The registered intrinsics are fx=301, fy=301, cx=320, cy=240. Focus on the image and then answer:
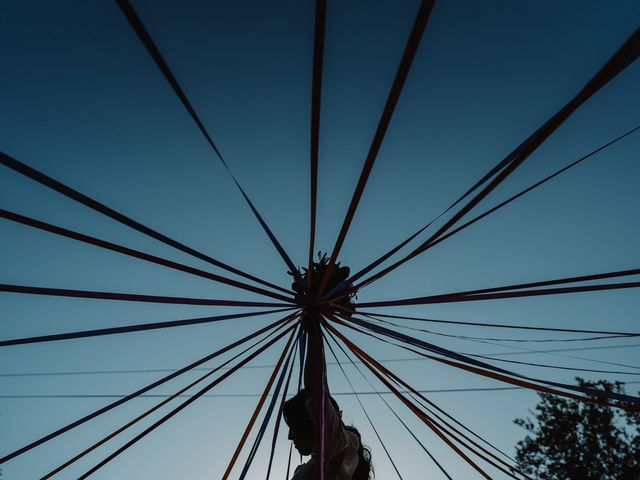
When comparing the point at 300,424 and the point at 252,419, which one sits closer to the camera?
the point at 300,424

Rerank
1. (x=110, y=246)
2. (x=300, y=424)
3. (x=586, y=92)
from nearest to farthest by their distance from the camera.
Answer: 1. (x=586, y=92)
2. (x=110, y=246)
3. (x=300, y=424)

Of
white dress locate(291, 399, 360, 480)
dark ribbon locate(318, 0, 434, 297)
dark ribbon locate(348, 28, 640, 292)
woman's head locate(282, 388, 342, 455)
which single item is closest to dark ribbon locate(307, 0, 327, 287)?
dark ribbon locate(318, 0, 434, 297)

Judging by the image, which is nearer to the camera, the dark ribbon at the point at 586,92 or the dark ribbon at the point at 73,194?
the dark ribbon at the point at 586,92

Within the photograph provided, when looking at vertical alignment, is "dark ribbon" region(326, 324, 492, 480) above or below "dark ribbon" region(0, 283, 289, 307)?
below

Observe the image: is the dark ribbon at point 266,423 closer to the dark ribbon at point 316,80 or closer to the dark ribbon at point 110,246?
the dark ribbon at point 110,246

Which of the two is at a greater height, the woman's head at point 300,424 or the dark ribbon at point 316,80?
the dark ribbon at point 316,80

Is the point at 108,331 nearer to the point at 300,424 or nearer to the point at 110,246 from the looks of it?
the point at 110,246

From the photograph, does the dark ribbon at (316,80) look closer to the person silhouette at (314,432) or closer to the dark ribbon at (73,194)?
the dark ribbon at (73,194)

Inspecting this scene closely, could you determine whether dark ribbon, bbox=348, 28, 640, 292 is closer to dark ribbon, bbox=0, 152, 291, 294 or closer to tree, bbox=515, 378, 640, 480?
dark ribbon, bbox=0, 152, 291, 294

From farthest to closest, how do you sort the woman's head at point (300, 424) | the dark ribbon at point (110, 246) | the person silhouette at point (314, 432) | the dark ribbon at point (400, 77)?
the woman's head at point (300, 424), the person silhouette at point (314, 432), the dark ribbon at point (110, 246), the dark ribbon at point (400, 77)

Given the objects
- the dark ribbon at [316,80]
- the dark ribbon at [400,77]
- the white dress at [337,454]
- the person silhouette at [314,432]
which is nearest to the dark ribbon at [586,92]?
the dark ribbon at [400,77]

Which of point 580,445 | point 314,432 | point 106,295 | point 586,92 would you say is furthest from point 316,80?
point 580,445

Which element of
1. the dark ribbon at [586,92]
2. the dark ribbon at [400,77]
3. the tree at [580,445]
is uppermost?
the dark ribbon at [400,77]

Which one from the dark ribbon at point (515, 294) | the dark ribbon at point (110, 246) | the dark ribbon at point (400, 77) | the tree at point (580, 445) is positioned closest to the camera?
the dark ribbon at point (400, 77)
